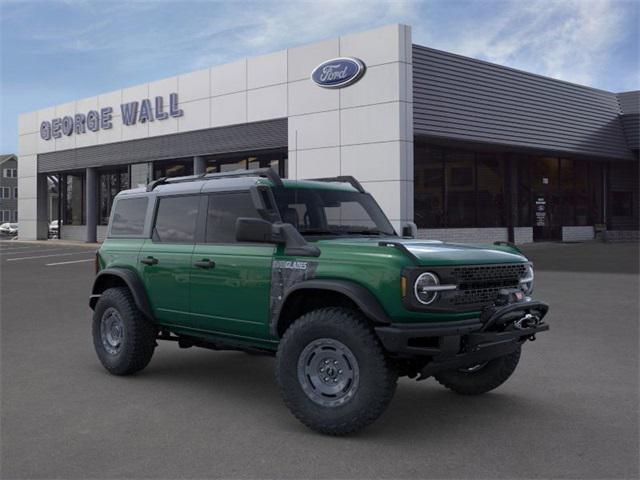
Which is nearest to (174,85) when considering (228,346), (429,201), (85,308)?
(429,201)

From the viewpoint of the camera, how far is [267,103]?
2567cm

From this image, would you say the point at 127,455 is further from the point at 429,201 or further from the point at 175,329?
the point at 429,201

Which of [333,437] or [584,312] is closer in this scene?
[333,437]

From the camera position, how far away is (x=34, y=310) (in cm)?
1123

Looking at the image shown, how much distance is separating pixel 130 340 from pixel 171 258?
0.94 metres

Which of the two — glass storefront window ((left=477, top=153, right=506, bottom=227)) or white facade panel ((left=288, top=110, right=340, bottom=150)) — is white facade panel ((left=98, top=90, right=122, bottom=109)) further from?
glass storefront window ((left=477, top=153, right=506, bottom=227))

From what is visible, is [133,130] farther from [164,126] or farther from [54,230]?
[54,230]

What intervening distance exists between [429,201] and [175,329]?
20514 mm

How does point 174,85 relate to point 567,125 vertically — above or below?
above

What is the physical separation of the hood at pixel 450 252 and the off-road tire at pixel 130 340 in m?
2.24

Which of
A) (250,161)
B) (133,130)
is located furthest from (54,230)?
(250,161)

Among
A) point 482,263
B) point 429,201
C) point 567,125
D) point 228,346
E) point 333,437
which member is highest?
point 567,125

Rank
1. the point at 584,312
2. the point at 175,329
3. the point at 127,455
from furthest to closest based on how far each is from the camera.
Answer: the point at 584,312 < the point at 175,329 < the point at 127,455

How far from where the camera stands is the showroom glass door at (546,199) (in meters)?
31.2
